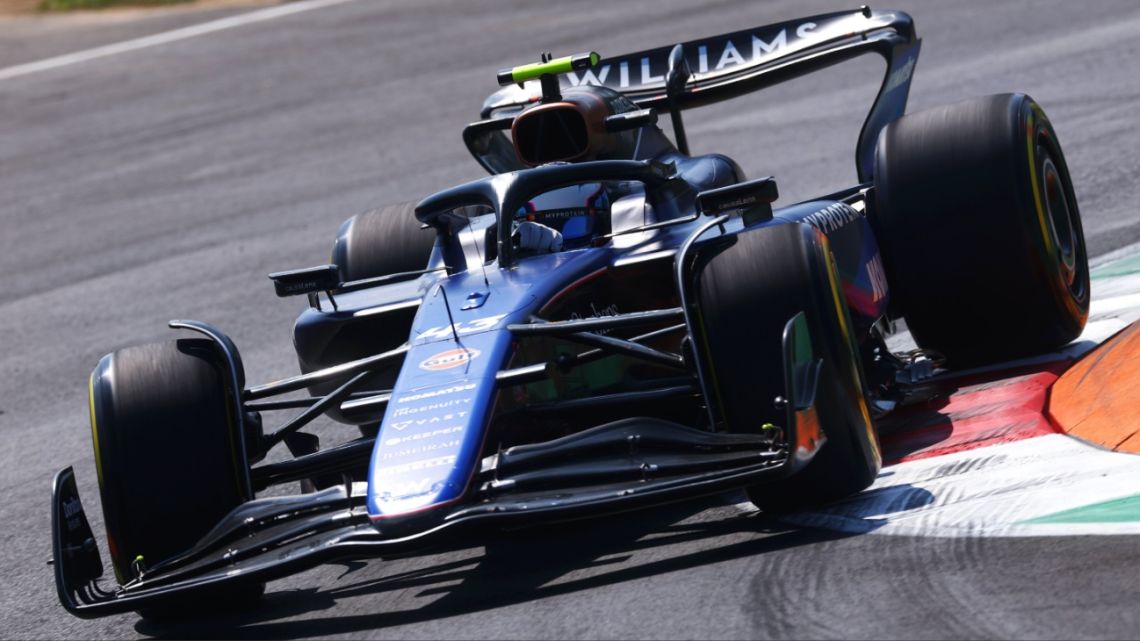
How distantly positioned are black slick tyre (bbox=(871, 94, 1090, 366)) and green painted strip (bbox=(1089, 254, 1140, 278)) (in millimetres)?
1436

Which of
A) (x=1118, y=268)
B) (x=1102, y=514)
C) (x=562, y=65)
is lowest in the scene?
(x=1118, y=268)

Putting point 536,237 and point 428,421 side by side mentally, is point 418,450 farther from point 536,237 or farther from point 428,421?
point 536,237

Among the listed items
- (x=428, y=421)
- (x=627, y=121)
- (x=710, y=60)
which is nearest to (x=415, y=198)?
(x=710, y=60)

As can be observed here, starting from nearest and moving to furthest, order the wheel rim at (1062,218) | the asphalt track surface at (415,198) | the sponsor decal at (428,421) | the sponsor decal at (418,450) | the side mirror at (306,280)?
the asphalt track surface at (415,198) → the sponsor decal at (418,450) → the sponsor decal at (428,421) → the side mirror at (306,280) → the wheel rim at (1062,218)

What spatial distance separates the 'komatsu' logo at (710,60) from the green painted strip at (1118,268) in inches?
73.6

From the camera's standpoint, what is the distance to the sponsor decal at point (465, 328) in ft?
17.6

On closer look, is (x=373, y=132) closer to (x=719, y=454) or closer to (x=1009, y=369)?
(x=1009, y=369)

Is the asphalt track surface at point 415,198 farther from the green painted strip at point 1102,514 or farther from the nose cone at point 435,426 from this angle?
the nose cone at point 435,426

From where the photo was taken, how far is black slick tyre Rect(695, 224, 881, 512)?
195 inches

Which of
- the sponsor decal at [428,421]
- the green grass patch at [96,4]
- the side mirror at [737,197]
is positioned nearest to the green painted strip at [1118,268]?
the side mirror at [737,197]

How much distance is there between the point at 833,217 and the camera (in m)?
6.10

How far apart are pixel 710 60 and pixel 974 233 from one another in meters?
2.13

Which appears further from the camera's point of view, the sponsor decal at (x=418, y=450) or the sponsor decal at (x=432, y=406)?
the sponsor decal at (x=432, y=406)

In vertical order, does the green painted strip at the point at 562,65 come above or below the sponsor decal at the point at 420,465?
above
